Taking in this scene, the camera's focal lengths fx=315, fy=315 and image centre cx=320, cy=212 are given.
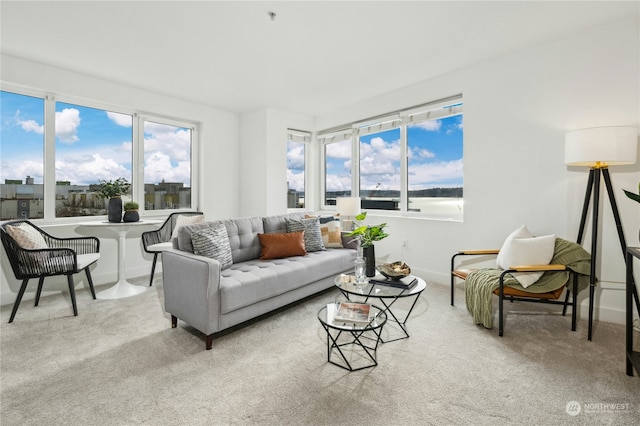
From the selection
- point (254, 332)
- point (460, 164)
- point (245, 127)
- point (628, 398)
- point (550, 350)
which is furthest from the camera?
point (245, 127)

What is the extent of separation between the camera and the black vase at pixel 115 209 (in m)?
3.63

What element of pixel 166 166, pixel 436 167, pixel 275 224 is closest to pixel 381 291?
pixel 275 224

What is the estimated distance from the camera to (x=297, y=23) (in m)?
2.75

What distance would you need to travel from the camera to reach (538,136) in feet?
10.5

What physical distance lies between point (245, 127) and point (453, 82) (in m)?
3.43

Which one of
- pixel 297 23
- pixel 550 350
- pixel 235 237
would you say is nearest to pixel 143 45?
pixel 297 23

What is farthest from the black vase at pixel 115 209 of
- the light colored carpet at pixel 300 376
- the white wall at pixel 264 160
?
the white wall at pixel 264 160

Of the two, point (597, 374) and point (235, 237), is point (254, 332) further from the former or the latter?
point (597, 374)

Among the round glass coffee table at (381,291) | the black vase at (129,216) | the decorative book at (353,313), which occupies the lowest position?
the decorative book at (353,313)

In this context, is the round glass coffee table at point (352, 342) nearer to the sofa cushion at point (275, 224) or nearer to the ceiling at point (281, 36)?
the sofa cushion at point (275, 224)

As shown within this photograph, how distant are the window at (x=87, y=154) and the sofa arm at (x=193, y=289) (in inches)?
91.2

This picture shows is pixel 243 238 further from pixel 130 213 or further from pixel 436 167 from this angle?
pixel 436 167

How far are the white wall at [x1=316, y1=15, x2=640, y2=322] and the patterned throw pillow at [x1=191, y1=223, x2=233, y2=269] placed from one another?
2602 mm

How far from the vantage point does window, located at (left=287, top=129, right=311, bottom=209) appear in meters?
5.74
